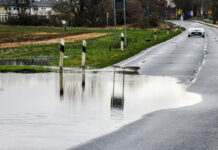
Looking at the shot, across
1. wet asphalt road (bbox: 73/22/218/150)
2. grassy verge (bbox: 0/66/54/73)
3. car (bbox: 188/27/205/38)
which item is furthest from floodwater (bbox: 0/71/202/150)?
car (bbox: 188/27/205/38)

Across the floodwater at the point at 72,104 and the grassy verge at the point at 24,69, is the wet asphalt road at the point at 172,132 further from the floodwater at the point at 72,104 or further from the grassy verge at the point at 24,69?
the grassy verge at the point at 24,69

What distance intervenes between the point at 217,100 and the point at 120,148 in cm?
538

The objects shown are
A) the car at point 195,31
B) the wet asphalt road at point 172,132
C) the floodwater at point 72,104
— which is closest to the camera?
the wet asphalt road at point 172,132

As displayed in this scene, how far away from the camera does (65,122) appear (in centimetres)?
913

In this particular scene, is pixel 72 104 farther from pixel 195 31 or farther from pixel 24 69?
pixel 195 31

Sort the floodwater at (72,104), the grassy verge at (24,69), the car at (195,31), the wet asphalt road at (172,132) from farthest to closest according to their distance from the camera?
the car at (195,31) → the grassy verge at (24,69) → the floodwater at (72,104) → the wet asphalt road at (172,132)

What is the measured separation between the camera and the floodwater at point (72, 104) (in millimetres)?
8047

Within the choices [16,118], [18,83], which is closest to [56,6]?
[18,83]

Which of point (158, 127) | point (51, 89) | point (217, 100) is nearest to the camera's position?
point (158, 127)

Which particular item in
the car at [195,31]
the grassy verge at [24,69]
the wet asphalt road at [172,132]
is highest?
the car at [195,31]

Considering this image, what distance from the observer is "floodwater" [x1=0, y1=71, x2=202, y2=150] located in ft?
26.4

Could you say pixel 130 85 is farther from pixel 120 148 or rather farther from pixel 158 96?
pixel 120 148

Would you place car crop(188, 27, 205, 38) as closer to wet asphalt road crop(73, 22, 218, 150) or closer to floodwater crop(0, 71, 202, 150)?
floodwater crop(0, 71, 202, 150)

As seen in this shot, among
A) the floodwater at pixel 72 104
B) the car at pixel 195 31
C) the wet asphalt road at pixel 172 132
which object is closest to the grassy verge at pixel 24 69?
the floodwater at pixel 72 104
